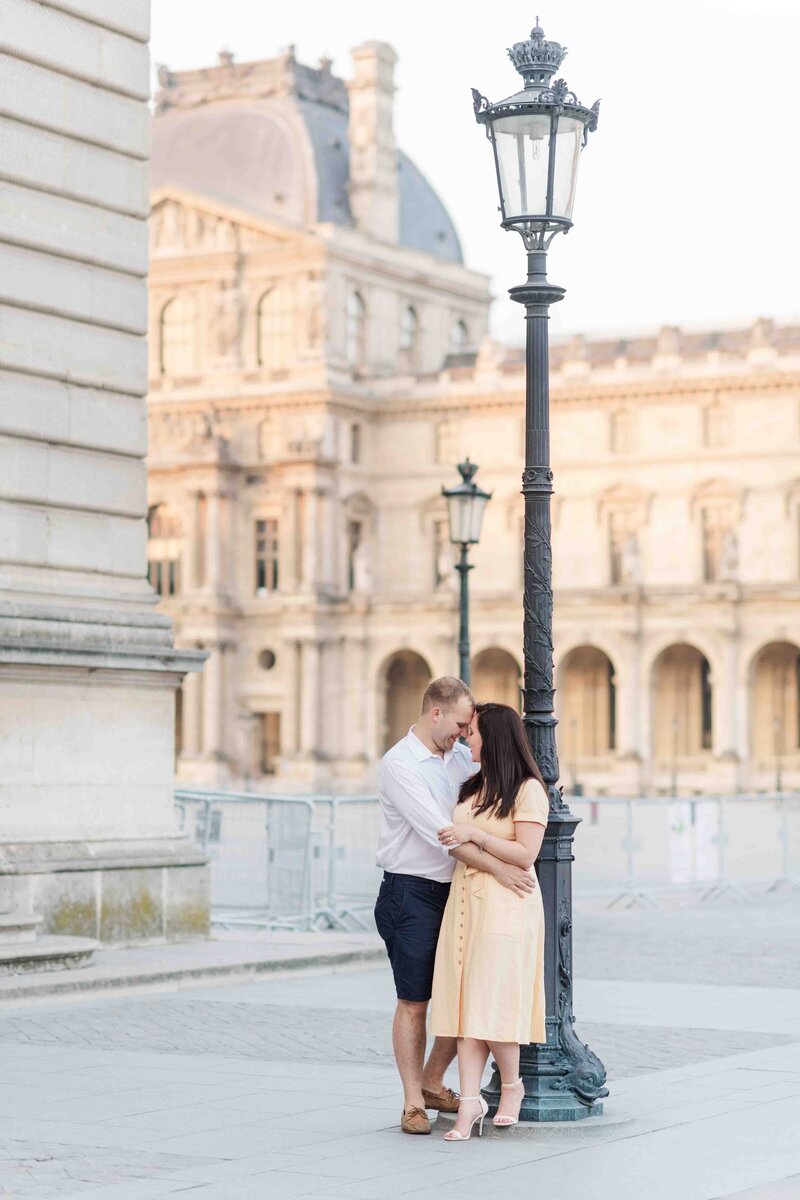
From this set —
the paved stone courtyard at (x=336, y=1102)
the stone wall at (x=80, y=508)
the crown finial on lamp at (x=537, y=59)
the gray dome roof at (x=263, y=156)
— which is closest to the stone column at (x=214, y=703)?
the gray dome roof at (x=263, y=156)

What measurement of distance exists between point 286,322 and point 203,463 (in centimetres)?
625

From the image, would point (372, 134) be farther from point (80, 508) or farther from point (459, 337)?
point (80, 508)

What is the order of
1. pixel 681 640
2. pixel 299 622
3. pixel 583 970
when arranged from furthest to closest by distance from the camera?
pixel 299 622
pixel 681 640
pixel 583 970

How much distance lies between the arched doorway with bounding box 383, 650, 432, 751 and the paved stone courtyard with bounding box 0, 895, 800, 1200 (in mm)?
64632

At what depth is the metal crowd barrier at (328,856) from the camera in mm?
21406

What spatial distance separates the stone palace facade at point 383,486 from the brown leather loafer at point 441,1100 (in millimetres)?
62508

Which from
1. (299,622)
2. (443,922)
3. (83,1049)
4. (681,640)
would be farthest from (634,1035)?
(299,622)

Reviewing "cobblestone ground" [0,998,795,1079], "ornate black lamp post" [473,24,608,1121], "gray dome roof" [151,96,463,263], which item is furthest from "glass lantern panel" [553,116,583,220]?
"gray dome roof" [151,96,463,263]

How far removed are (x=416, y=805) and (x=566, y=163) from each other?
3.26 m

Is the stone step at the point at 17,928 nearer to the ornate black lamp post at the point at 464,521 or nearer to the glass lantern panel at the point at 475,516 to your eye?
the ornate black lamp post at the point at 464,521

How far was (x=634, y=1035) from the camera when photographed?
13680 mm

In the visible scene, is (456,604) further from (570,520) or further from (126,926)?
(126,926)

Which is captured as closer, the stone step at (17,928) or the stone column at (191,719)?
the stone step at (17,928)

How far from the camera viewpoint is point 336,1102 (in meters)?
10.8
